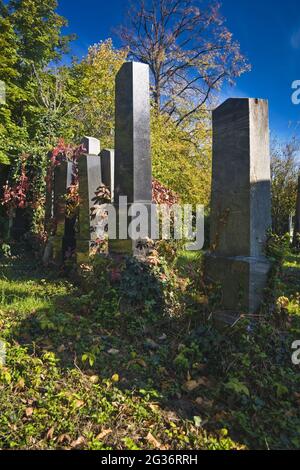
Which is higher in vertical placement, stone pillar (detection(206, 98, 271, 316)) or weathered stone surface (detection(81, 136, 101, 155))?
weathered stone surface (detection(81, 136, 101, 155))

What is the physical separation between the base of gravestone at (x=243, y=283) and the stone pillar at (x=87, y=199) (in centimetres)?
238

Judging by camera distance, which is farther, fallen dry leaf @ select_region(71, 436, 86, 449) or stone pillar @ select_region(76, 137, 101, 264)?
stone pillar @ select_region(76, 137, 101, 264)

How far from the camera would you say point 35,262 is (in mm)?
7148

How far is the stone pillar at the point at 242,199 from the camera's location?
3562 millimetres

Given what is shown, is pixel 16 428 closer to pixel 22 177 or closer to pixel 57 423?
pixel 57 423

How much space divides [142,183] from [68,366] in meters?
2.73

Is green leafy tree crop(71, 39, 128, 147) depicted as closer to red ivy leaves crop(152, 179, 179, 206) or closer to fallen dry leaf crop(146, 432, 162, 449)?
red ivy leaves crop(152, 179, 179, 206)

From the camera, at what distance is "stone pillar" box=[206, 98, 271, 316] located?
3.56 metres

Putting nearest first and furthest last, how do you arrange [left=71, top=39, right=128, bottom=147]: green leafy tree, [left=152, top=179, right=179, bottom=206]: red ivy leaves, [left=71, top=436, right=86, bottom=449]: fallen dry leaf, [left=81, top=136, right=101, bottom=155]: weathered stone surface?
1. [left=71, top=436, right=86, bottom=449]: fallen dry leaf
2. [left=81, top=136, right=101, bottom=155]: weathered stone surface
3. [left=152, top=179, right=179, bottom=206]: red ivy leaves
4. [left=71, top=39, right=128, bottom=147]: green leafy tree

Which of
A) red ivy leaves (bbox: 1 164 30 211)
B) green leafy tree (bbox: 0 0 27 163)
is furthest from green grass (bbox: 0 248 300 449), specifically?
green leafy tree (bbox: 0 0 27 163)

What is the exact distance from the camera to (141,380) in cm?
307

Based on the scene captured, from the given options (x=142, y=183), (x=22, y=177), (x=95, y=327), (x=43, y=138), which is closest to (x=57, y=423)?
(x=95, y=327)

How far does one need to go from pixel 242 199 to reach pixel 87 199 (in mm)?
2637

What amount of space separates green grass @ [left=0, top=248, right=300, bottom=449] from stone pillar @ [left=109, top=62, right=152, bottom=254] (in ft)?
4.72
